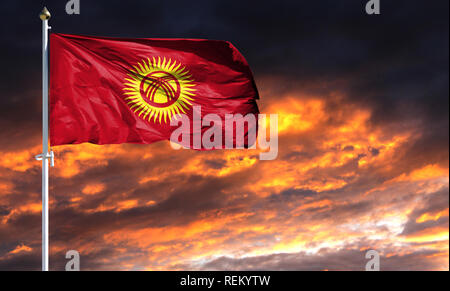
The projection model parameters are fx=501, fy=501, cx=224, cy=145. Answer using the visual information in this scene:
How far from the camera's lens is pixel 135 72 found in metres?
17.5

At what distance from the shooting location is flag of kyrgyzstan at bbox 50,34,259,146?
1616cm

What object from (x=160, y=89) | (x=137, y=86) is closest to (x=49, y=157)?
(x=137, y=86)

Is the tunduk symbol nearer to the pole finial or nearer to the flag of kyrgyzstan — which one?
the flag of kyrgyzstan

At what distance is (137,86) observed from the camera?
57.5ft

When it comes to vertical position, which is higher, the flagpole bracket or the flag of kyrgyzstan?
the flag of kyrgyzstan

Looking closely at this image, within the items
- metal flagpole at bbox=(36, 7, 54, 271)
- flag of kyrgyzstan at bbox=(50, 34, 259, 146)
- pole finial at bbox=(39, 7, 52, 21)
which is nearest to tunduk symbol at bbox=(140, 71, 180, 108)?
flag of kyrgyzstan at bbox=(50, 34, 259, 146)

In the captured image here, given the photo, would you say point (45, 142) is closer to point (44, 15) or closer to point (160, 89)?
point (44, 15)

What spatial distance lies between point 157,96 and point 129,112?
4.02ft

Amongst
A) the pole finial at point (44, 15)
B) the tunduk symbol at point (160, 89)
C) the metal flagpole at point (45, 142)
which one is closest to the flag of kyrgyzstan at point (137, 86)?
the tunduk symbol at point (160, 89)

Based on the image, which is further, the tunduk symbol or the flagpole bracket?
the tunduk symbol

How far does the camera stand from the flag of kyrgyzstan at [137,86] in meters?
16.2

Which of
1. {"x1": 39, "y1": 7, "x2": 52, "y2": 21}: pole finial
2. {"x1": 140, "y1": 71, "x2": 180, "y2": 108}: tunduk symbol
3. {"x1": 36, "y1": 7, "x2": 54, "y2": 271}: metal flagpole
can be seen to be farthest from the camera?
{"x1": 140, "y1": 71, "x2": 180, "y2": 108}: tunduk symbol

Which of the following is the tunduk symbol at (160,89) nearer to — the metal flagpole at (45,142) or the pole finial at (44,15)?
the metal flagpole at (45,142)

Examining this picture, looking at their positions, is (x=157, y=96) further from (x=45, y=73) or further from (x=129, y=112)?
(x=45, y=73)
